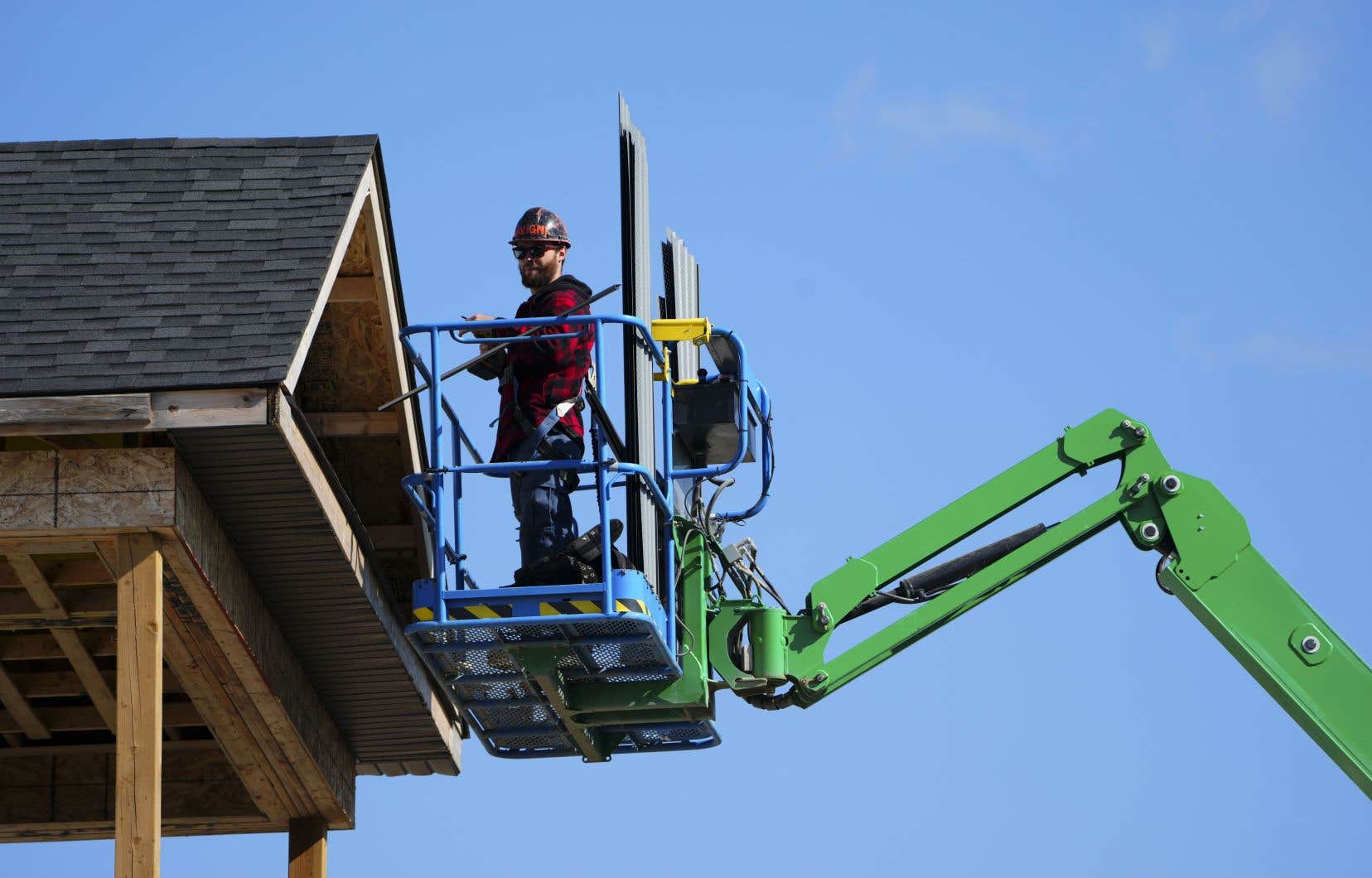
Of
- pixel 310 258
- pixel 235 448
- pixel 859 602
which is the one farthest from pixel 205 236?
pixel 859 602

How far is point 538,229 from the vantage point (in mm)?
13078

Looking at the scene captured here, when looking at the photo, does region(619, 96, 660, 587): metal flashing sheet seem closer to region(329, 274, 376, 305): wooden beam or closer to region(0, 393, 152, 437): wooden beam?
region(329, 274, 376, 305): wooden beam

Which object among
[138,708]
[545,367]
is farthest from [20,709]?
[545,367]

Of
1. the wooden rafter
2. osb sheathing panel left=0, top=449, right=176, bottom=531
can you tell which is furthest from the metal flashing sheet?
osb sheathing panel left=0, top=449, right=176, bottom=531

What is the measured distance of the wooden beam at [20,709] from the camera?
15.6 meters

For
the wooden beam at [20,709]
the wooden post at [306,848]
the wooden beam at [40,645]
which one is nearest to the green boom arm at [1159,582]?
the wooden post at [306,848]

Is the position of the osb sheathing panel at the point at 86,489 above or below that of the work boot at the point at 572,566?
above

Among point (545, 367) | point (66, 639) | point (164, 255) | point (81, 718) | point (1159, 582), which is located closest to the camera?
point (545, 367)

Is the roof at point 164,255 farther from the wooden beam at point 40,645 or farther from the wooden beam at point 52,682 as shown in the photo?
the wooden beam at point 52,682

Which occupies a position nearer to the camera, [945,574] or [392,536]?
[945,574]

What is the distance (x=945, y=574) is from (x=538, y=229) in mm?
3220

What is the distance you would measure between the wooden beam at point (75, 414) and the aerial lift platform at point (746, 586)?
1.59 meters

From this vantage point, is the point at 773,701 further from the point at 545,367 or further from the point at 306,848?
the point at 306,848

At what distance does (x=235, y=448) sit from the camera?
1225 centimetres
